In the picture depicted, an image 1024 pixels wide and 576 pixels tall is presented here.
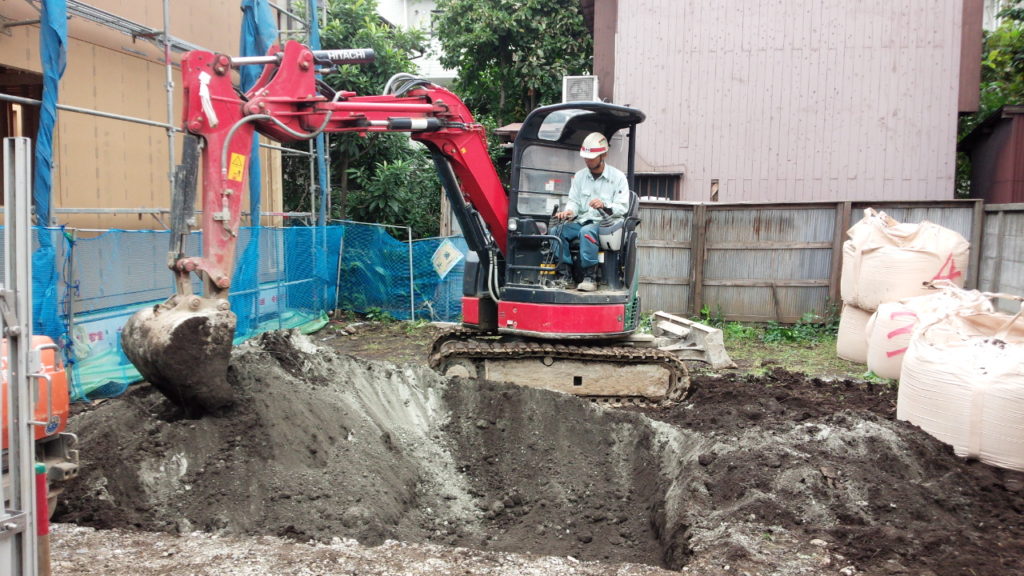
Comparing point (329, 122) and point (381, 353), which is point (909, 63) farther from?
point (329, 122)

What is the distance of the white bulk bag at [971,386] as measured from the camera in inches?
194

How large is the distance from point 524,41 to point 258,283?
9683mm

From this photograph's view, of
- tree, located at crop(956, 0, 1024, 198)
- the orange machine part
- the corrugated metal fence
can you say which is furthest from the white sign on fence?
tree, located at crop(956, 0, 1024, 198)

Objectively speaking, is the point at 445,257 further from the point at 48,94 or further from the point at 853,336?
the point at 48,94

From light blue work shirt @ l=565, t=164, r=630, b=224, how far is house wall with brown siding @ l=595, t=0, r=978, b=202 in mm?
6153

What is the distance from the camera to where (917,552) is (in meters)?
3.73

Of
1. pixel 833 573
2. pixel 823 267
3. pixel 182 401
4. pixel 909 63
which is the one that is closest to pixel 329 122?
pixel 182 401

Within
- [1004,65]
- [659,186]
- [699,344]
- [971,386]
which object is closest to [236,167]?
[971,386]

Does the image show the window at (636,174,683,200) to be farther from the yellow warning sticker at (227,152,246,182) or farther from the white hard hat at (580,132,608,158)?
the yellow warning sticker at (227,152,246,182)

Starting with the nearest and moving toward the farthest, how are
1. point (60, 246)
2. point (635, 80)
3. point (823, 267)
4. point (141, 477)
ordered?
point (141, 477) → point (60, 246) → point (823, 267) → point (635, 80)

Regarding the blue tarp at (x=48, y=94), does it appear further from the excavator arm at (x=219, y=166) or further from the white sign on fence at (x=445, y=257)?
the white sign on fence at (x=445, y=257)

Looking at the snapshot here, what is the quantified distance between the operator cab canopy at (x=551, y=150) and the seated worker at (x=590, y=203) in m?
0.26

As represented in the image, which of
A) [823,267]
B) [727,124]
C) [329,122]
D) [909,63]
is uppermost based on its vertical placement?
[909,63]

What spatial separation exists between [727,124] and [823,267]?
295 centimetres
